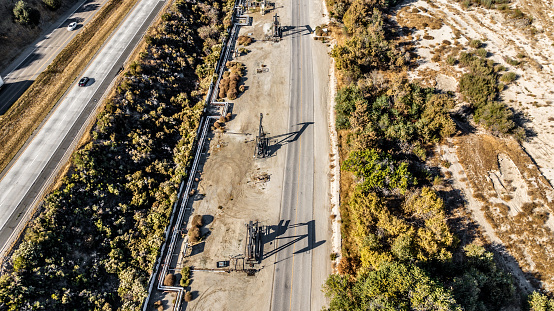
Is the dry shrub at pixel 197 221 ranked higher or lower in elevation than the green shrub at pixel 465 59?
lower

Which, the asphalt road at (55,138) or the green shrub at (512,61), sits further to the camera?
the green shrub at (512,61)

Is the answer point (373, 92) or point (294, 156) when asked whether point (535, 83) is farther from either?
point (294, 156)

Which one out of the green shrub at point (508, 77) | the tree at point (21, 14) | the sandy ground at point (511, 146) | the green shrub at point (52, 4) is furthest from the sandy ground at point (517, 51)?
the tree at point (21, 14)

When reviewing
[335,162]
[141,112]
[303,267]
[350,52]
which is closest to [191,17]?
[141,112]

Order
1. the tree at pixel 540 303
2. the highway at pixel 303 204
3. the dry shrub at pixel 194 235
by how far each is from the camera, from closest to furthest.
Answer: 1. the tree at pixel 540 303
2. the highway at pixel 303 204
3. the dry shrub at pixel 194 235

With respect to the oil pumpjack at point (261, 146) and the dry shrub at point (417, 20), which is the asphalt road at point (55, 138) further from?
the dry shrub at point (417, 20)

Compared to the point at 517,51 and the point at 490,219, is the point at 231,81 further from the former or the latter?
the point at 517,51

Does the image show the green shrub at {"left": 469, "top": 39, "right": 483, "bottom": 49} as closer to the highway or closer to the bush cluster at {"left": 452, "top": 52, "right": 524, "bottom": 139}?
the bush cluster at {"left": 452, "top": 52, "right": 524, "bottom": 139}

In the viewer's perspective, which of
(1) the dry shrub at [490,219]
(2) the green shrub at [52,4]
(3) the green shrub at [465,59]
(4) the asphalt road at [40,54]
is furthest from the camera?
(2) the green shrub at [52,4]
